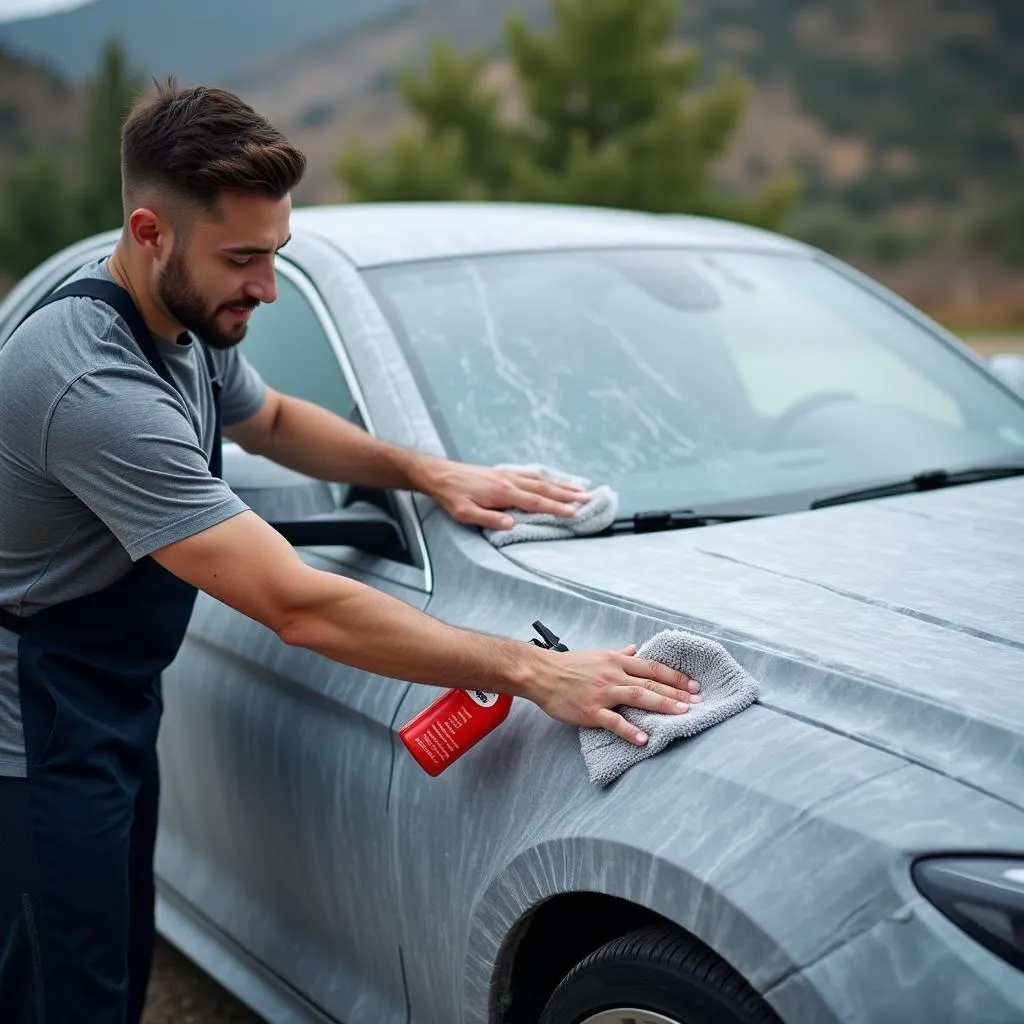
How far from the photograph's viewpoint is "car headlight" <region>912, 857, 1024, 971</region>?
137 cm

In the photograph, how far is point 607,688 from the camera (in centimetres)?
181

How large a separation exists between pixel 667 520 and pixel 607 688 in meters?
0.67

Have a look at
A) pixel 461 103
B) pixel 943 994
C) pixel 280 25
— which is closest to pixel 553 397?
pixel 943 994

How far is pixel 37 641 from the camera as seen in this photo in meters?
2.15

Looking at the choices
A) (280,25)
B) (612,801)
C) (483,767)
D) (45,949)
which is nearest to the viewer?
(612,801)

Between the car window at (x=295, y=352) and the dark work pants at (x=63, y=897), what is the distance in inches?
35.0

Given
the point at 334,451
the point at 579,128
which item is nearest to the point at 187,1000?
the point at 334,451

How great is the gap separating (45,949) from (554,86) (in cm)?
2074

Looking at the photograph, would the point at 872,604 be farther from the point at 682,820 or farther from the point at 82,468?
the point at 82,468

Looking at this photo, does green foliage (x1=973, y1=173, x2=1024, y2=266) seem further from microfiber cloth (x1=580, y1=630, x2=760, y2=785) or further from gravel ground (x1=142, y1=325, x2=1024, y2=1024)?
microfiber cloth (x1=580, y1=630, x2=760, y2=785)

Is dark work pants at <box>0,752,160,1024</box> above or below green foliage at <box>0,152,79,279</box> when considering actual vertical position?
above

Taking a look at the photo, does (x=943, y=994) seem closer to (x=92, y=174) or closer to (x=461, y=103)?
(x=461, y=103)

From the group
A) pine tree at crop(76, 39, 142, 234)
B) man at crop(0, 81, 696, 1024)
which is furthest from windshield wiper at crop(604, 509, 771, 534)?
pine tree at crop(76, 39, 142, 234)

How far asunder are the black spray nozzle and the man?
5 centimetres
